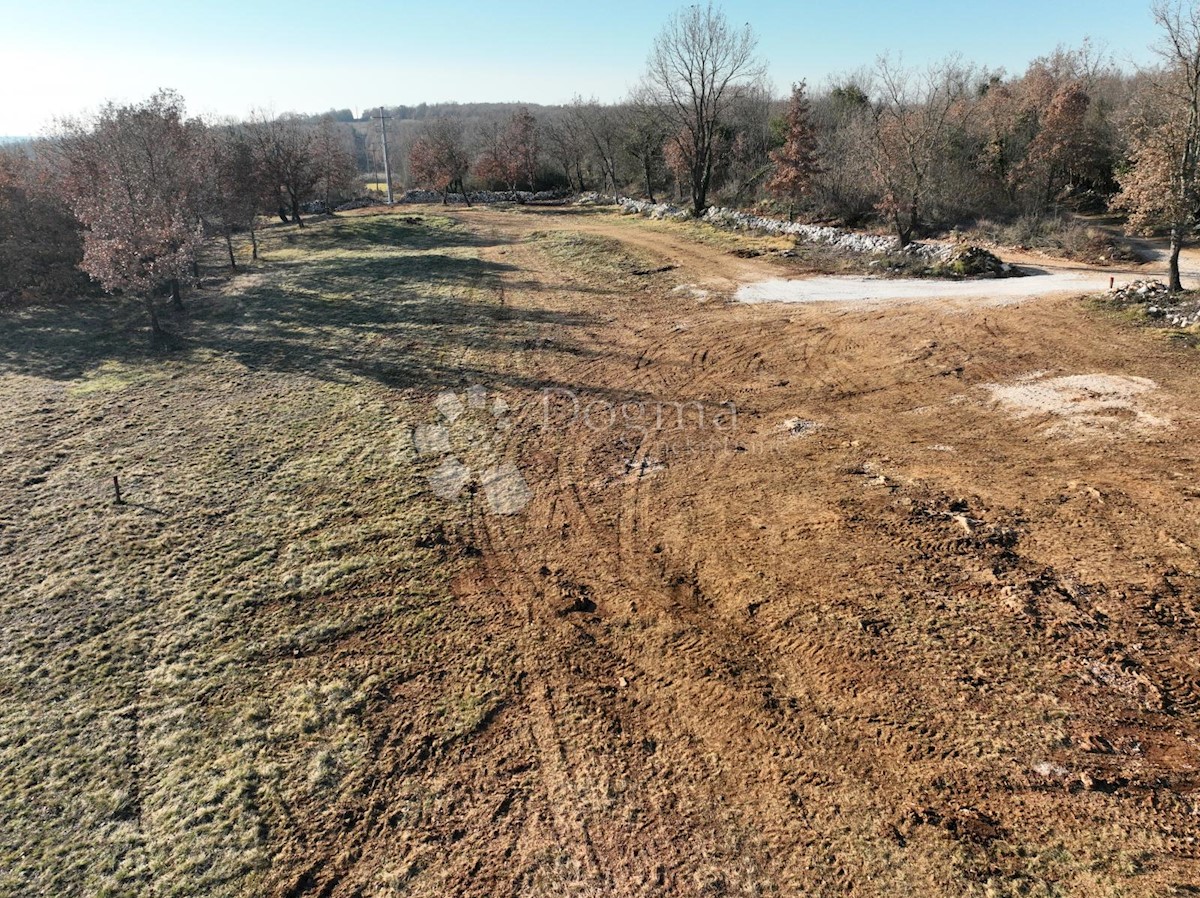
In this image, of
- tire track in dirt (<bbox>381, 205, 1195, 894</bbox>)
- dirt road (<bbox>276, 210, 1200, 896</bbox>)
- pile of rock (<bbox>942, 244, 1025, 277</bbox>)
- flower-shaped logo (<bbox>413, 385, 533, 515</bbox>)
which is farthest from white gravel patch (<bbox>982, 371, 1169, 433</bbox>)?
pile of rock (<bbox>942, 244, 1025, 277</bbox>)

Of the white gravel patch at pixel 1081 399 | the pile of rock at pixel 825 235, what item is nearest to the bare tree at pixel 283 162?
the pile of rock at pixel 825 235

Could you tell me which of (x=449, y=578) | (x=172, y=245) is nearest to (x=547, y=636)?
(x=449, y=578)

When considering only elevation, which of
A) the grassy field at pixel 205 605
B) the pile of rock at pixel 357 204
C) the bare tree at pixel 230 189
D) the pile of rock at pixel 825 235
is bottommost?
the grassy field at pixel 205 605

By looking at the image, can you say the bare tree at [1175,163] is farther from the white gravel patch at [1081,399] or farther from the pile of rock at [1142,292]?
the white gravel patch at [1081,399]

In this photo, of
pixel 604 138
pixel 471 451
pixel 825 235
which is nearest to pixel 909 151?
pixel 825 235

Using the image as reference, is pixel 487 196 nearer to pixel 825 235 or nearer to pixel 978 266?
pixel 825 235

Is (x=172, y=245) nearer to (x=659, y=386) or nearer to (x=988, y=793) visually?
(x=659, y=386)
